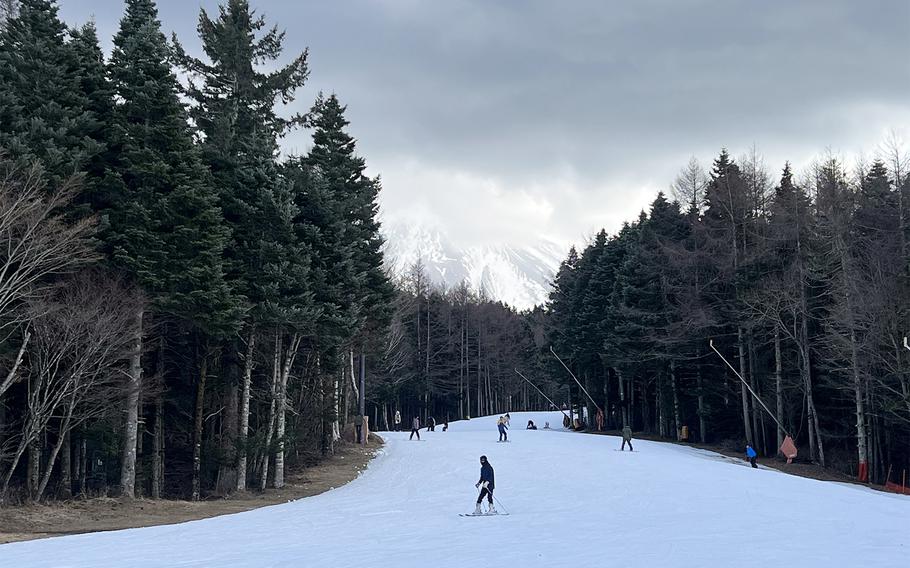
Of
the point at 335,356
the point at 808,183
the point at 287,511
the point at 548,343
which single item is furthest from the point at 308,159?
the point at 548,343

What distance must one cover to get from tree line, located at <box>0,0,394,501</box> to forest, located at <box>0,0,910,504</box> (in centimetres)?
10

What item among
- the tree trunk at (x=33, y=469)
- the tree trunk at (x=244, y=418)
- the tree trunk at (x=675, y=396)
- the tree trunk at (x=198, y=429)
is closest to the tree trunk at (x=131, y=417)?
the tree trunk at (x=33, y=469)

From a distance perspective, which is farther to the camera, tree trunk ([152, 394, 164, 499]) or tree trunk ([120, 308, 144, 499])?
tree trunk ([152, 394, 164, 499])

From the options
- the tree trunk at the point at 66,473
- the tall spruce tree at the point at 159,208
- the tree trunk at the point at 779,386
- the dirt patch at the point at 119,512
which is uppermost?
the tall spruce tree at the point at 159,208

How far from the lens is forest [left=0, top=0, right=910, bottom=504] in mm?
21750

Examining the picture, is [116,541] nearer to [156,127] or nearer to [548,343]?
[156,127]

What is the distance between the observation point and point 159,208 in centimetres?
2352

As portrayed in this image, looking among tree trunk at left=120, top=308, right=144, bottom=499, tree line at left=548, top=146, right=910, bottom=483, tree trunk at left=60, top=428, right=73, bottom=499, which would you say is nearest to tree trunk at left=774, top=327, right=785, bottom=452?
tree line at left=548, top=146, right=910, bottom=483

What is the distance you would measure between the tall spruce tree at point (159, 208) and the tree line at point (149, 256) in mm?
70

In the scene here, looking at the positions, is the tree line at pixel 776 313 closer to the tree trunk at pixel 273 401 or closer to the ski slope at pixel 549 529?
the ski slope at pixel 549 529

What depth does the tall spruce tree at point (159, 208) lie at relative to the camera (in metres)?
23.0

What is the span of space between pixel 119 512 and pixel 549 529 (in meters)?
13.3

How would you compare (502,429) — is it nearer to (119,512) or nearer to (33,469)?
(119,512)

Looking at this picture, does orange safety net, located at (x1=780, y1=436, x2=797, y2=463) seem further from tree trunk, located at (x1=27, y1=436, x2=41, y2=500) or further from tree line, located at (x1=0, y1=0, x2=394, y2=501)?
tree trunk, located at (x1=27, y1=436, x2=41, y2=500)
